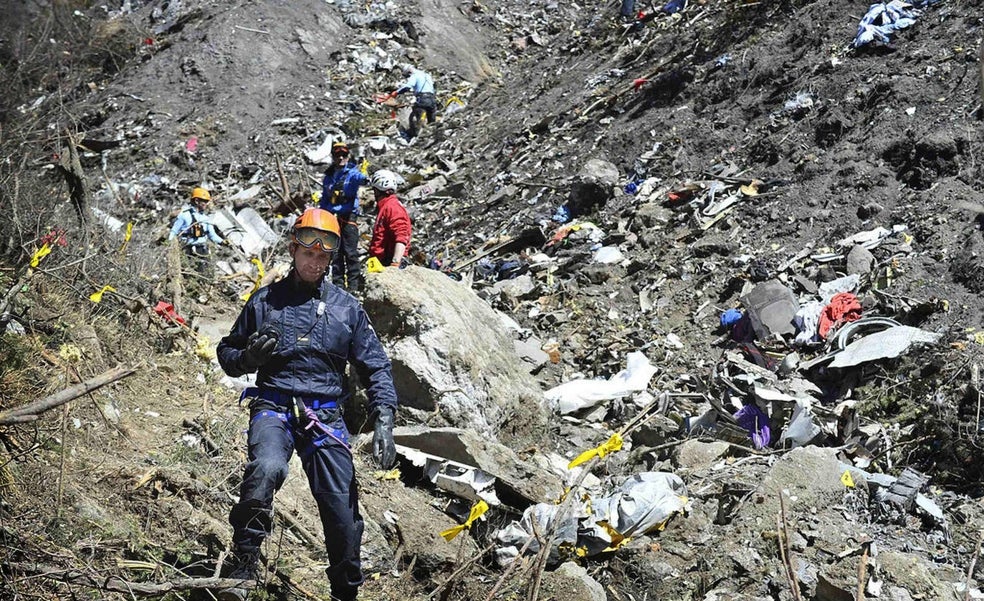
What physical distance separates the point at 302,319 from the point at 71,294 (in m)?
3.80

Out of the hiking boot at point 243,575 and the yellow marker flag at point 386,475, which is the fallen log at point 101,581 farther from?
the yellow marker flag at point 386,475

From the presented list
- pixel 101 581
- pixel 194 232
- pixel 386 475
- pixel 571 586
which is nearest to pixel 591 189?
pixel 194 232

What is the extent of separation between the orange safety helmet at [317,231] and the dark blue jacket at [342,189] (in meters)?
4.24

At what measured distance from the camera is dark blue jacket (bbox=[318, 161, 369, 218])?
7.71 m

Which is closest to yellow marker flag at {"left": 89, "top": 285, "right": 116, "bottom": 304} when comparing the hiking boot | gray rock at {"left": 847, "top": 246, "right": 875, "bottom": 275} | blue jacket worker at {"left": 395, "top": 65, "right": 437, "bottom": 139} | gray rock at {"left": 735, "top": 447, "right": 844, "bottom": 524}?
the hiking boot

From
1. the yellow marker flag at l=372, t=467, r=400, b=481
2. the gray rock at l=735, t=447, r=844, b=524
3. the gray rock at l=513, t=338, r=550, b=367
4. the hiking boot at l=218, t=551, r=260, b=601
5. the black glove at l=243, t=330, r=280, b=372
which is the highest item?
the black glove at l=243, t=330, r=280, b=372

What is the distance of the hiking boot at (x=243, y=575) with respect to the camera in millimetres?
3244

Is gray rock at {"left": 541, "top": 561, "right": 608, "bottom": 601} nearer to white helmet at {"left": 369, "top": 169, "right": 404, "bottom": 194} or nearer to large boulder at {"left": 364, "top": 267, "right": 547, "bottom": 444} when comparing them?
large boulder at {"left": 364, "top": 267, "right": 547, "bottom": 444}

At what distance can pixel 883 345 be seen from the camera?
6191mm

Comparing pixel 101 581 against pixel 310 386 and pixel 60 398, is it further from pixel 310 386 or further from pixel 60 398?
pixel 310 386

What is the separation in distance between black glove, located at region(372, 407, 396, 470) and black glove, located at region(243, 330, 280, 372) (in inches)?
21.8

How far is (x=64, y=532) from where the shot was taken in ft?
11.4

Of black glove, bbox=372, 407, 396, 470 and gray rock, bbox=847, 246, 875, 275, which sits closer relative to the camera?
black glove, bbox=372, 407, 396, 470

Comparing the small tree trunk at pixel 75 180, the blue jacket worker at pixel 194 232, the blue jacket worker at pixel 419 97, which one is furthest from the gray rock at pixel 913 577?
the blue jacket worker at pixel 419 97
